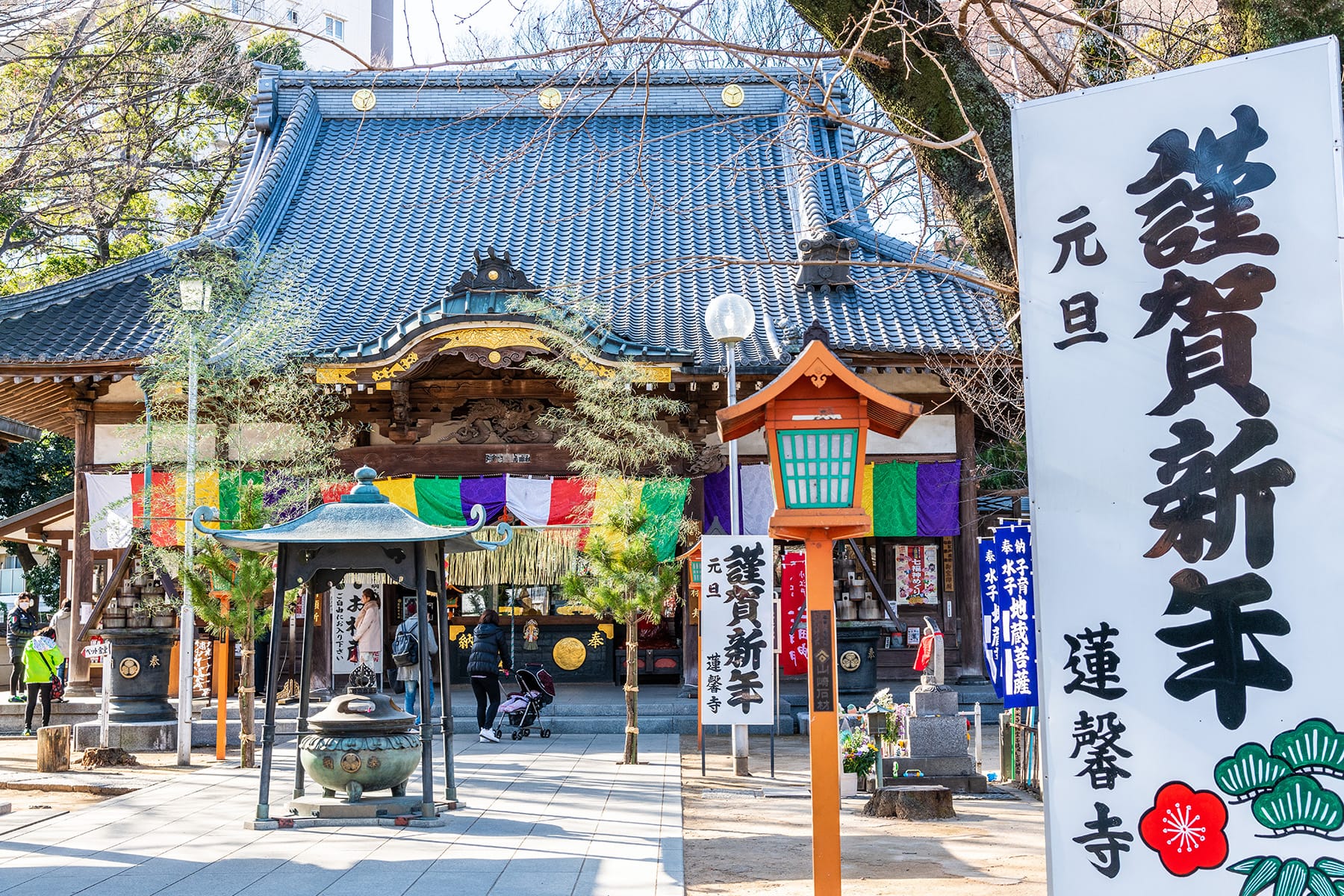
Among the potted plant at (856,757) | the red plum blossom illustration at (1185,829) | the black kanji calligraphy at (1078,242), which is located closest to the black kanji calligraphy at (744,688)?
the potted plant at (856,757)

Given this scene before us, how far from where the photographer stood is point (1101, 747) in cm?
376

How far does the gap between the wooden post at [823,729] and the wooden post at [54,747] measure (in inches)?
339

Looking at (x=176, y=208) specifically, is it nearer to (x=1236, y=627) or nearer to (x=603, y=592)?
(x=603, y=592)

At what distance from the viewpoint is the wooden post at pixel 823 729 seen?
537 cm

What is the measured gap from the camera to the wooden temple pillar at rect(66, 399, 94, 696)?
14.6m

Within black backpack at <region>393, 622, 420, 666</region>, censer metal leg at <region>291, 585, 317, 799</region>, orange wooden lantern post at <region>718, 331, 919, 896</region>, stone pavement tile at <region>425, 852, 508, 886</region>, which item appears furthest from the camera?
black backpack at <region>393, 622, 420, 666</region>

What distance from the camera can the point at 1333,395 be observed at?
3.55 meters

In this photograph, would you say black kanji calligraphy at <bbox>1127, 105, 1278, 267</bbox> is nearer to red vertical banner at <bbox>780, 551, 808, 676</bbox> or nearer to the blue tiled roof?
the blue tiled roof

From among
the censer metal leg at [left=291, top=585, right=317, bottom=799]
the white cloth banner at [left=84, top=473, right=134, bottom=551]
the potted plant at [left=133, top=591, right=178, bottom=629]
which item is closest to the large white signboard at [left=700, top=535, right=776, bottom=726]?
the censer metal leg at [left=291, top=585, right=317, bottom=799]

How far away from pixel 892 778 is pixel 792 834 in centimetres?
169

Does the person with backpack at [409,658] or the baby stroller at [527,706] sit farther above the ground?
the person with backpack at [409,658]

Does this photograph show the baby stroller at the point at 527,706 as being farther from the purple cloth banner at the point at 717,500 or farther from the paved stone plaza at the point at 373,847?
the paved stone plaza at the point at 373,847

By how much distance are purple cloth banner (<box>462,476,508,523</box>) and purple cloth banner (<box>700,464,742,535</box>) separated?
2484 millimetres

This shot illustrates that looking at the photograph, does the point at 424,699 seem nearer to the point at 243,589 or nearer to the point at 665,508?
Answer: the point at 243,589
